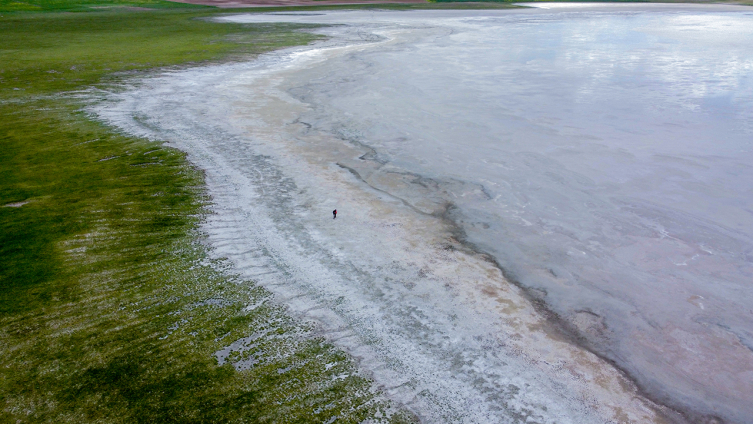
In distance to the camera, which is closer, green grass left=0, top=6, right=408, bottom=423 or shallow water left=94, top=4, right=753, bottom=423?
green grass left=0, top=6, right=408, bottom=423

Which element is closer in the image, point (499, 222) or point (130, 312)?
point (130, 312)

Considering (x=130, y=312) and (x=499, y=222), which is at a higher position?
(x=499, y=222)

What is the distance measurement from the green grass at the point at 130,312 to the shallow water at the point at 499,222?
1.59 ft

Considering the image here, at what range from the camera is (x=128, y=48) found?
27391 mm

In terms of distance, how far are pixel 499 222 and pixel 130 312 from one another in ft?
18.3

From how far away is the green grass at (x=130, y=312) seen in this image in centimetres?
531

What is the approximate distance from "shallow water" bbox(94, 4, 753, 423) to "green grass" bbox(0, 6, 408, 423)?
48cm

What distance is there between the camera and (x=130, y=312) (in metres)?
6.65

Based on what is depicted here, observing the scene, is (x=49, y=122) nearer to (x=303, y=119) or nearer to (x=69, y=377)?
(x=303, y=119)

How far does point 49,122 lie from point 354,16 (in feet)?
120

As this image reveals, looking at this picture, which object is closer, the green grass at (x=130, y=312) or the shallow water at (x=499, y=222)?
the green grass at (x=130, y=312)

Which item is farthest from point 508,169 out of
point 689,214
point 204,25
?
point 204,25

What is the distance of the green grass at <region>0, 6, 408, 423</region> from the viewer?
531 cm

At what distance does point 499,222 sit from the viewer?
920 cm
